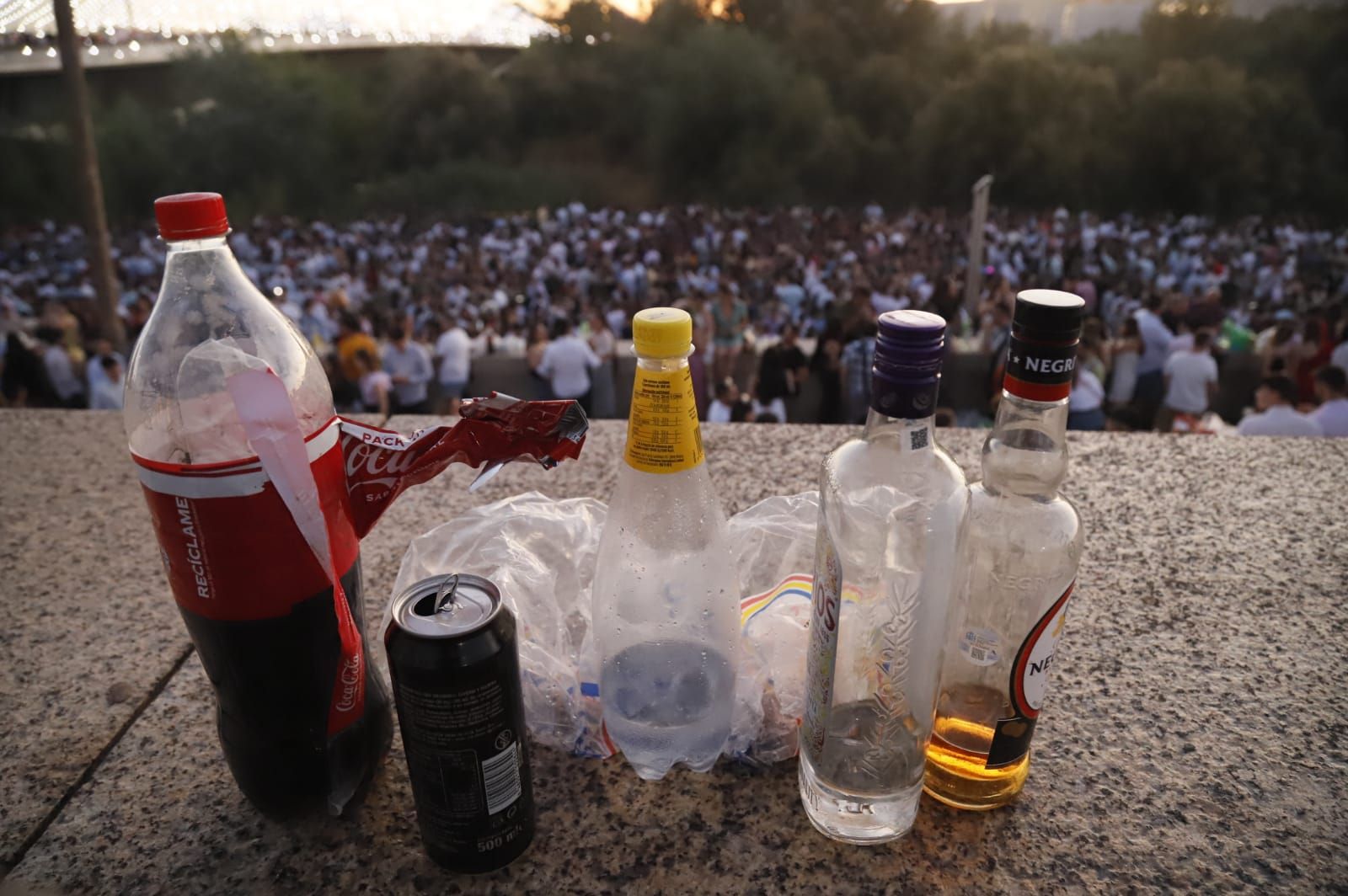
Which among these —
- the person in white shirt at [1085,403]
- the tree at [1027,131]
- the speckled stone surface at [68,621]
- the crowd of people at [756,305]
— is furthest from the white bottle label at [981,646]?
the tree at [1027,131]

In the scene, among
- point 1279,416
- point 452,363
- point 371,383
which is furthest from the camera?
point 452,363

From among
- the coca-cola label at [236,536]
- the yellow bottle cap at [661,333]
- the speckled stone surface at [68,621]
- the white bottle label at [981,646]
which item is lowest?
the speckled stone surface at [68,621]

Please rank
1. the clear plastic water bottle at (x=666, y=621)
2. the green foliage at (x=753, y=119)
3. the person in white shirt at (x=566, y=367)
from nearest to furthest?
the clear plastic water bottle at (x=666, y=621), the person in white shirt at (x=566, y=367), the green foliage at (x=753, y=119)

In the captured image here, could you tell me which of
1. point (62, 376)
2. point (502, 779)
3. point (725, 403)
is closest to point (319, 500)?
point (502, 779)

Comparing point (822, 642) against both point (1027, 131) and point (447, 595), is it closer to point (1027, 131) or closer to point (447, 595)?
point (447, 595)

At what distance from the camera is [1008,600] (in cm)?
91

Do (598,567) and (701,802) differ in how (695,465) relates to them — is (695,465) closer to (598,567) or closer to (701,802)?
(598,567)

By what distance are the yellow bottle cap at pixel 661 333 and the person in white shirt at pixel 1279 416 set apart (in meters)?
4.07

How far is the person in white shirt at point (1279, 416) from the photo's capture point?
402 cm

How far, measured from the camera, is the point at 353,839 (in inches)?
38.0

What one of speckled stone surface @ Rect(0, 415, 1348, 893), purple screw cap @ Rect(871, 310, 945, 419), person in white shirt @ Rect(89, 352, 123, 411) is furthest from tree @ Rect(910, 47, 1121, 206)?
purple screw cap @ Rect(871, 310, 945, 419)

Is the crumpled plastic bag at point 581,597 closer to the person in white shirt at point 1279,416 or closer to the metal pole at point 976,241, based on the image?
the person in white shirt at point 1279,416

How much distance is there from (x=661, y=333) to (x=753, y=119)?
99.8ft

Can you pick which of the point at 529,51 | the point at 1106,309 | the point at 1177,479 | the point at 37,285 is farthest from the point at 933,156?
the point at 1177,479
